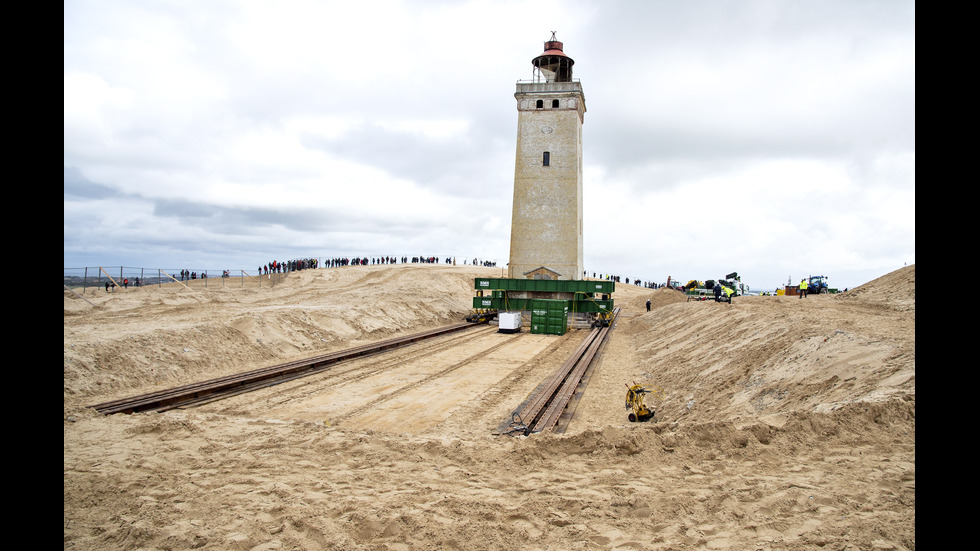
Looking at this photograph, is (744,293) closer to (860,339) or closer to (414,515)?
(860,339)

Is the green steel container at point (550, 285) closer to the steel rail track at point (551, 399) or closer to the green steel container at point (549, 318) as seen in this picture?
the green steel container at point (549, 318)

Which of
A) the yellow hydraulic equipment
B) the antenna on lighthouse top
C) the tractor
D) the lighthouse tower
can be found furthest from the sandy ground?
the tractor

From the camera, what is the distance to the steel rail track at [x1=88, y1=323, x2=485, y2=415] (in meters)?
11.4

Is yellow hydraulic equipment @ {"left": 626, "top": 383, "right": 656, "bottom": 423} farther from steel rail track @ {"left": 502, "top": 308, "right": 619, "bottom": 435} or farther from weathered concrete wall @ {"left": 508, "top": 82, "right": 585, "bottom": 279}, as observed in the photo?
weathered concrete wall @ {"left": 508, "top": 82, "right": 585, "bottom": 279}

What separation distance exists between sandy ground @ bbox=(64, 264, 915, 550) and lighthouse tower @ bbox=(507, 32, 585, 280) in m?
16.1

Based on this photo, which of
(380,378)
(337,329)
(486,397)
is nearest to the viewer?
(486,397)

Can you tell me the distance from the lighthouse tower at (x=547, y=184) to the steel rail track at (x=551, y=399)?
12.6 metres

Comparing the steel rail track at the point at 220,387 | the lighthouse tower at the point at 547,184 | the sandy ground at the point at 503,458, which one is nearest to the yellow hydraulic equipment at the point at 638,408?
the sandy ground at the point at 503,458

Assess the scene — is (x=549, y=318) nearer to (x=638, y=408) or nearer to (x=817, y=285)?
(x=638, y=408)

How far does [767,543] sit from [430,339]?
19.9 meters

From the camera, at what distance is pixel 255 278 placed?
169ft

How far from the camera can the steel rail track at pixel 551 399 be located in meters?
10.0
